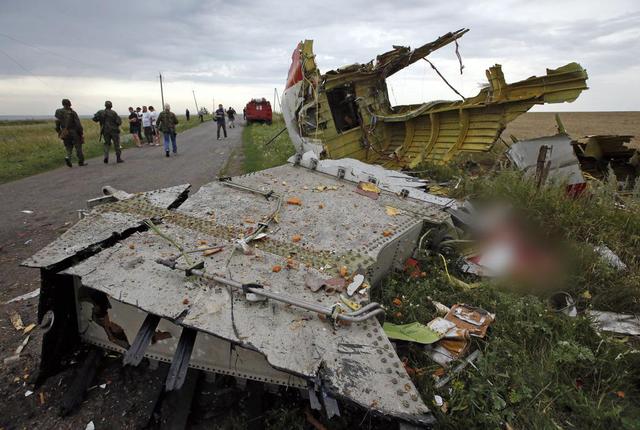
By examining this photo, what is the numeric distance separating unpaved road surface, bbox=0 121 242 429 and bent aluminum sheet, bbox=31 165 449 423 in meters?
0.49

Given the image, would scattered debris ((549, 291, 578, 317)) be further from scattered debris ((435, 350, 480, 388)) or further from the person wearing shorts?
the person wearing shorts

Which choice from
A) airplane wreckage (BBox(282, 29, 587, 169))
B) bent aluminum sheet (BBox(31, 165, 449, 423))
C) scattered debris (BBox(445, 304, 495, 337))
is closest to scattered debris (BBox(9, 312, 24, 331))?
bent aluminum sheet (BBox(31, 165, 449, 423))

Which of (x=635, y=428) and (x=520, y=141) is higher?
(x=520, y=141)

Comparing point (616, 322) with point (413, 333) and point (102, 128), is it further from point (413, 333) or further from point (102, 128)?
point (102, 128)

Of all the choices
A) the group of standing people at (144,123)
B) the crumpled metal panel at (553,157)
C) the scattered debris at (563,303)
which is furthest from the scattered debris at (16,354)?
the group of standing people at (144,123)

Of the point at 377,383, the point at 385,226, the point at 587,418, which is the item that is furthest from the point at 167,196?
the point at 587,418

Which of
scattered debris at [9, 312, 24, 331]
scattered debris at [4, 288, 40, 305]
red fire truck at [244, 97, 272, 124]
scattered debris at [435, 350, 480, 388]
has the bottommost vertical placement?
scattered debris at [435, 350, 480, 388]

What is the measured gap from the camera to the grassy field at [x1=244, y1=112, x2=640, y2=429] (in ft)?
7.22

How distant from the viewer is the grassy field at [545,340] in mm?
2201

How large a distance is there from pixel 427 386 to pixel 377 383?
731 mm

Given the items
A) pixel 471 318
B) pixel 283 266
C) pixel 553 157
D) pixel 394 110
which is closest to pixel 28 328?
pixel 283 266

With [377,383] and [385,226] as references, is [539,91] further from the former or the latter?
[377,383]

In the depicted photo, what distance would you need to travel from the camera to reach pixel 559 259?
3.79m

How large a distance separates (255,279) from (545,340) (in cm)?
234
